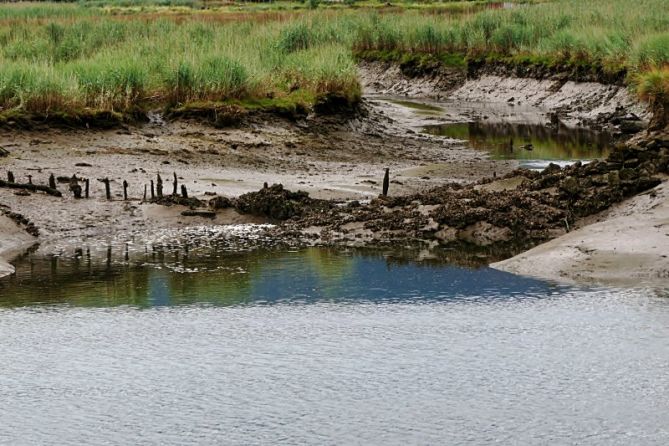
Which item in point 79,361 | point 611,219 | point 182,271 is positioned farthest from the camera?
point 611,219

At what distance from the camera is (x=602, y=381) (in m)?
9.14

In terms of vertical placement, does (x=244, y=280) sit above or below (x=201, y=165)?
below

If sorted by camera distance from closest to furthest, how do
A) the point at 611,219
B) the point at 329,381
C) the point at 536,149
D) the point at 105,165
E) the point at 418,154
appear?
the point at 329,381 → the point at 611,219 → the point at 105,165 → the point at 418,154 → the point at 536,149

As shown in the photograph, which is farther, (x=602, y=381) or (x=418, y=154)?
(x=418, y=154)

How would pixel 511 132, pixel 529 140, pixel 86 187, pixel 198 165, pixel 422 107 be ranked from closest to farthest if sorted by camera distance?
pixel 86 187 → pixel 198 165 → pixel 529 140 → pixel 511 132 → pixel 422 107

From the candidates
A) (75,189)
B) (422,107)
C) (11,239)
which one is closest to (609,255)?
(11,239)

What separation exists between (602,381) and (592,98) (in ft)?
69.2

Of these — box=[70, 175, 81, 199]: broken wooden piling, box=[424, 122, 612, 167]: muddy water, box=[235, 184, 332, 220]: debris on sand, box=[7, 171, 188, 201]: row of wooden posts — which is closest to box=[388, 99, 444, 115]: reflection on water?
box=[424, 122, 612, 167]: muddy water

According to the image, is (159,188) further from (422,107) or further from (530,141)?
(422,107)

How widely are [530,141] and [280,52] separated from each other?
242 inches

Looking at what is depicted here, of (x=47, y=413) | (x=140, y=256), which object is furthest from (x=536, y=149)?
(x=47, y=413)

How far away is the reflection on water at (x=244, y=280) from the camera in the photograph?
1194cm

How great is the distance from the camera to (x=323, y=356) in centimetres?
984

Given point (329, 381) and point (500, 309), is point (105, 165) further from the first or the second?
point (329, 381)
